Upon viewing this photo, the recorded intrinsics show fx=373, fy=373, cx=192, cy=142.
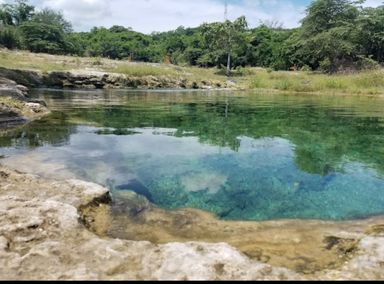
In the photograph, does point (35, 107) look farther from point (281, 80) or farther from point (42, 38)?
point (42, 38)

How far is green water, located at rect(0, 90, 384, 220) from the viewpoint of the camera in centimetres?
620

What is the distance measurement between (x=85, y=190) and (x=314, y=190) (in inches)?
159

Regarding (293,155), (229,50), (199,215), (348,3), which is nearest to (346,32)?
(348,3)

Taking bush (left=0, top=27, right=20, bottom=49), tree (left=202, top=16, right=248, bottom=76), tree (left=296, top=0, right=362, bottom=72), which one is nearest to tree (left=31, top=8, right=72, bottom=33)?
bush (left=0, top=27, right=20, bottom=49)

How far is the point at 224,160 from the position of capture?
28.2 ft

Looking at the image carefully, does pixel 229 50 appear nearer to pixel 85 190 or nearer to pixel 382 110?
pixel 382 110

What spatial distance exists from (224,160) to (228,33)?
46.1m

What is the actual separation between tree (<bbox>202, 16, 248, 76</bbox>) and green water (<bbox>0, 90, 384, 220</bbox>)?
39.1 metres

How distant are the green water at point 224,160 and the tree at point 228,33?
3911cm

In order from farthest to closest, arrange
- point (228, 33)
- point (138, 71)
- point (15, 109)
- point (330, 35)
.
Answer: point (228, 33)
point (330, 35)
point (138, 71)
point (15, 109)

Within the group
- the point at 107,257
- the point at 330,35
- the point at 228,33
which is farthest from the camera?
the point at 228,33

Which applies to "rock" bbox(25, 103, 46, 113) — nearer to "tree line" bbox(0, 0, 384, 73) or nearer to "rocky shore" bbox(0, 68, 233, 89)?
"rocky shore" bbox(0, 68, 233, 89)

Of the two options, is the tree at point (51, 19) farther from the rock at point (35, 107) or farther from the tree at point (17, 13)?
the rock at point (35, 107)

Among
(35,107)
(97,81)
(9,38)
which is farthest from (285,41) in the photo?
(35,107)
